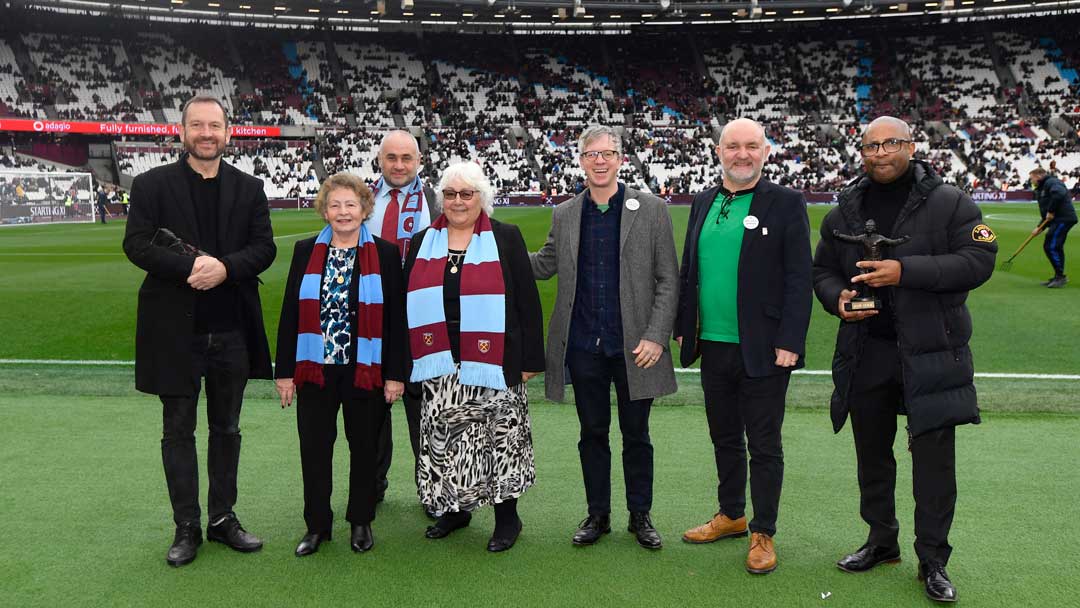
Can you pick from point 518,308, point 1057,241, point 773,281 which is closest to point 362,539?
point 518,308

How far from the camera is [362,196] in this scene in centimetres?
401

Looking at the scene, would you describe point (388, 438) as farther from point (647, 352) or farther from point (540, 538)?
point (647, 352)

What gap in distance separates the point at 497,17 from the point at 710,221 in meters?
55.6

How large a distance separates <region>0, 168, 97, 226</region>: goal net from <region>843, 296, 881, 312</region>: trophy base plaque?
36.7 meters

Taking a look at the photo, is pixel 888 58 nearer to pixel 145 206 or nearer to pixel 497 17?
pixel 497 17

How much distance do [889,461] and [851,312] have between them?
82 cm

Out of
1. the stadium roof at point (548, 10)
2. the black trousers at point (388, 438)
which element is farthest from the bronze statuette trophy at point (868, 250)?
the stadium roof at point (548, 10)

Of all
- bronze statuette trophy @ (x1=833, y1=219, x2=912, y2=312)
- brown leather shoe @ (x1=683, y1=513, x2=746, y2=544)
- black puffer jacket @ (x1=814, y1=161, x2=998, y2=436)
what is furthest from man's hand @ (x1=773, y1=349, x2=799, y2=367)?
brown leather shoe @ (x1=683, y1=513, x2=746, y2=544)

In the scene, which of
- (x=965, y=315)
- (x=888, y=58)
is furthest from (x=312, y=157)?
(x=965, y=315)

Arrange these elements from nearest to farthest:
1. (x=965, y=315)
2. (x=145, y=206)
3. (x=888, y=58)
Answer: (x=965, y=315)
(x=145, y=206)
(x=888, y=58)

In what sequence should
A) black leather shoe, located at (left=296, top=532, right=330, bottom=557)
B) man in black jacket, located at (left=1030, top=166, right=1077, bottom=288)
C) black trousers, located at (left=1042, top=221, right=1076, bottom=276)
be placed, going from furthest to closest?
black trousers, located at (left=1042, top=221, right=1076, bottom=276) < man in black jacket, located at (left=1030, top=166, right=1077, bottom=288) < black leather shoe, located at (left=296, top=532, right=330, bottom=557)

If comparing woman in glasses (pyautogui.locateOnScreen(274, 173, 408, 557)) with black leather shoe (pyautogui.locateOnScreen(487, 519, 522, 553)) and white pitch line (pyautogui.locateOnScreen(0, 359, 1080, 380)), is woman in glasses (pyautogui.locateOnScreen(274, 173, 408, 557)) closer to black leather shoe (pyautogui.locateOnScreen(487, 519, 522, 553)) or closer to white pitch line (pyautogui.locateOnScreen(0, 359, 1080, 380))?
black leather shoe (pyautogui.locateOnScreen(487, 519, 522, 553))

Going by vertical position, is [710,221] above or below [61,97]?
below

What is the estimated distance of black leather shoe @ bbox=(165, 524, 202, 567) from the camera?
153 inches
